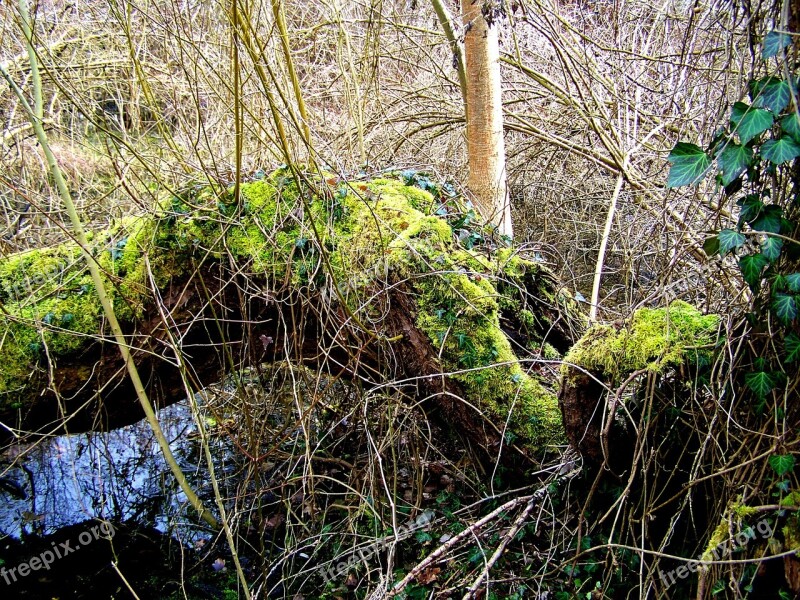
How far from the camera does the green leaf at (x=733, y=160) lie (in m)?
1.88

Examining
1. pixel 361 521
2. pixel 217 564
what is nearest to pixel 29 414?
pixel 217 564

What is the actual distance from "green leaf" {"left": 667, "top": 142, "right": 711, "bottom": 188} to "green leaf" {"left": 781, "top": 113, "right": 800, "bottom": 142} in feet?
0.76

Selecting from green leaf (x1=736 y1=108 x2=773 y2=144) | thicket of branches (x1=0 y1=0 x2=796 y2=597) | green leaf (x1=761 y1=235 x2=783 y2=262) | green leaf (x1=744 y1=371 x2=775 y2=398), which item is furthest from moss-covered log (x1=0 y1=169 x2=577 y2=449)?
green leaf (x1=736 y1=108 x2=773 y2=144)

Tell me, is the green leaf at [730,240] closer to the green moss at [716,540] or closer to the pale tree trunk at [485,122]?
the green moss at [716,540]

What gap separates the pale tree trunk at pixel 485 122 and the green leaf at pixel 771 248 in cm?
248

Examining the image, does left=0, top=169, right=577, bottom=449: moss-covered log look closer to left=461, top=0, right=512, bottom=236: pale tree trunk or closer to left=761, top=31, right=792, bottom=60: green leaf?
left=461, top=0, right=512, bottom=236: pale tree trunk

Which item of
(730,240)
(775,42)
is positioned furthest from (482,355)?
(775,42)

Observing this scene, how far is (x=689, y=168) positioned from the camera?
1.98 meters

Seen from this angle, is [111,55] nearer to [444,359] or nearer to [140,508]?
[140,508]

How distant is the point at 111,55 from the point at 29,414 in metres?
3.91

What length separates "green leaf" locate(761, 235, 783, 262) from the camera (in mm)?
1886

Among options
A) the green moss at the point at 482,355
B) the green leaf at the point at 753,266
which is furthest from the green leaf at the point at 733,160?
the green moss at the point at 482,355

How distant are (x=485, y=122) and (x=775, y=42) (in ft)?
9.59

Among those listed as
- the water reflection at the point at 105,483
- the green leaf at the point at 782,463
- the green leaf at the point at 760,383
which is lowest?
the water reflection at the point at 105,483
